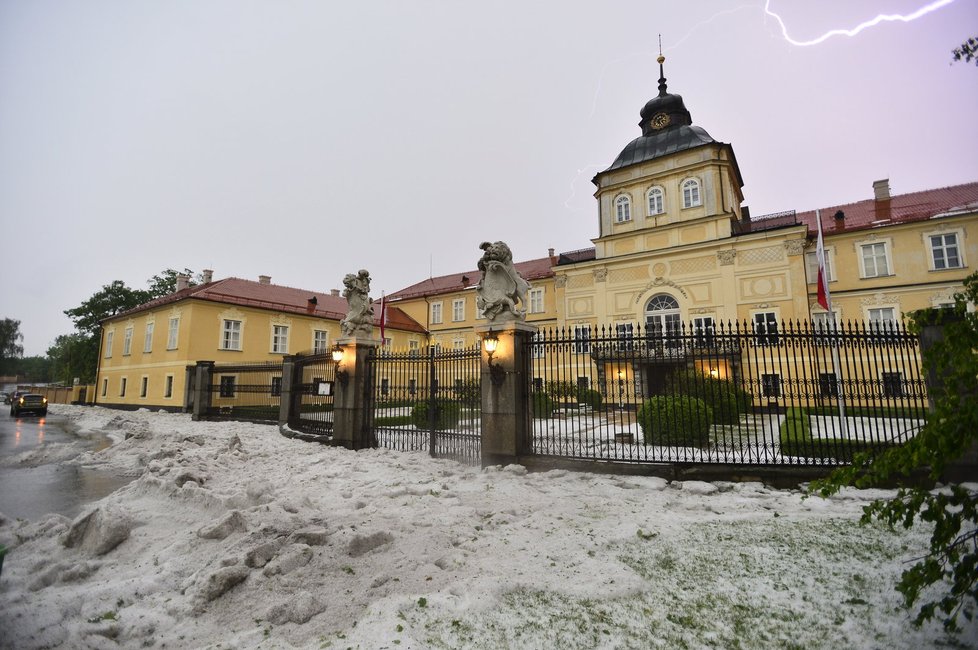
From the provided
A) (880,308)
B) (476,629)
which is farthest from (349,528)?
(880,308)

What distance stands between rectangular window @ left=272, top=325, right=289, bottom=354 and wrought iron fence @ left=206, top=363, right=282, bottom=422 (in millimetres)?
7377

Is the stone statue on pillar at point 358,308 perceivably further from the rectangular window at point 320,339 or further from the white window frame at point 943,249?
the white window frame at point 943,249

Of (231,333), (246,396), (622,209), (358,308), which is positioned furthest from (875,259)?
(231,333)

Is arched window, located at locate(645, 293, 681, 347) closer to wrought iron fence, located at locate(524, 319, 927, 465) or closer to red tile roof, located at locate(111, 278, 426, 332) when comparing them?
wrought iron fence, located at locate(524, 319, 927, 465)

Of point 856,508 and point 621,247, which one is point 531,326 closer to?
point 856,508

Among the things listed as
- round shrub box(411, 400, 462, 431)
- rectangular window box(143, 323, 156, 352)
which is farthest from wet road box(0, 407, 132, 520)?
rectangular window box(143, 323, 156, 352)

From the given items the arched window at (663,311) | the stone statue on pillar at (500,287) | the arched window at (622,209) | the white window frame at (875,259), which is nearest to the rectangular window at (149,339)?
the stone statue on pillar at (500,287)

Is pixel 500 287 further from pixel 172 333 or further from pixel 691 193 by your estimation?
pixel 172 333

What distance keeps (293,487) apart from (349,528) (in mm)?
2844

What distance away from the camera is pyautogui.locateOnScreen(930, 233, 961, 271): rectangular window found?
2256cm

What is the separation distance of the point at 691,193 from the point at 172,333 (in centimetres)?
3242

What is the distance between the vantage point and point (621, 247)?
93.2 ft

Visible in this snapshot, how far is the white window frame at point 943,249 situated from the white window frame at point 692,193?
11287 millimetres

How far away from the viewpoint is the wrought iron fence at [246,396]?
18.4 meters
